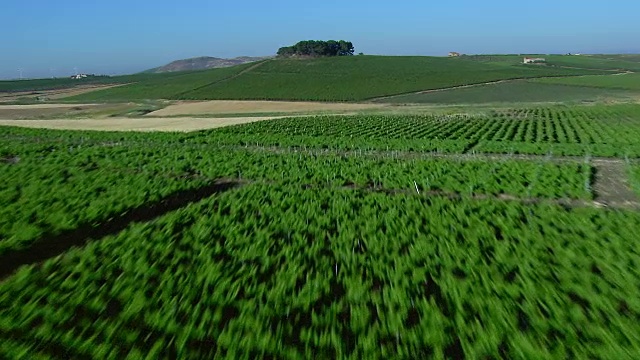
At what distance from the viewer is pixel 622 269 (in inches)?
504

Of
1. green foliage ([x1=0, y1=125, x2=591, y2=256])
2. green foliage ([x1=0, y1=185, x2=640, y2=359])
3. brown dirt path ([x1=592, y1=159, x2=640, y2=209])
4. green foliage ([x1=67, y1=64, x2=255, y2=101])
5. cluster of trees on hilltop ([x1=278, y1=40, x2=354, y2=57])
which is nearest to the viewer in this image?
green foliage ([x1=0, y1=185, x2=640, y2=359])

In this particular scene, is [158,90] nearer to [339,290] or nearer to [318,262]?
[318,262]

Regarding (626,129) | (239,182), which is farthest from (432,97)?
(239,182)

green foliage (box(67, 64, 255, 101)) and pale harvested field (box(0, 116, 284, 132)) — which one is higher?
green foliage (box(67, 64, 255, 101))

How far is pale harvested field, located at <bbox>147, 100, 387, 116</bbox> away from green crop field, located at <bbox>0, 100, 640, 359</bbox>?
2429 inches

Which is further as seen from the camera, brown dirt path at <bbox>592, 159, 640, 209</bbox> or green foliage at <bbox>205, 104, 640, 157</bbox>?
green foliage at <bbox>205, 104, 640, 157</bbox>

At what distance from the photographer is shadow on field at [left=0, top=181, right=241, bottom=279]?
1483 centimetres

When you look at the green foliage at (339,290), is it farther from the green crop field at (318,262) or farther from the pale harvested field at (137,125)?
the pale harvested field at (137,125)

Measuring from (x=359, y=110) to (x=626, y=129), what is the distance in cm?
4648

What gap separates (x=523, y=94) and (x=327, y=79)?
2126 inches

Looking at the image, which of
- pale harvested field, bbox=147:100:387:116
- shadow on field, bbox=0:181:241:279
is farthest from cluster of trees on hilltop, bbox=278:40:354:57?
shadow on field, bbox=0:181:241:279

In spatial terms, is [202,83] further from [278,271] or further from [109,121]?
[278,271]

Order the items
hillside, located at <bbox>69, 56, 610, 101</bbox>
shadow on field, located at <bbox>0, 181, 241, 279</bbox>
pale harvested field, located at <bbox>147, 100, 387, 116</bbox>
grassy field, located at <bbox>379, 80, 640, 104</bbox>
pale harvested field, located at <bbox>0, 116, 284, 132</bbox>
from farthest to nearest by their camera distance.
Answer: hillside, located at <bbox>69, 56, 610, 101</bbox> < grassy field, located at <bbox>379, 80, 640, 104</bbox> < pale harvested field, located at <bbox>147, 100, 387, 116</bbox> < pale harvested field, located at <bbox>0, 116, 284, 132</bbox> < shadow on field, located at <bbox>0, 181, 241, 279</bbox>

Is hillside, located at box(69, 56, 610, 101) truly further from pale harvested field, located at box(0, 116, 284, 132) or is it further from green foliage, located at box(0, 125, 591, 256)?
green foliage, located at box(0, 125, 591, 256)
